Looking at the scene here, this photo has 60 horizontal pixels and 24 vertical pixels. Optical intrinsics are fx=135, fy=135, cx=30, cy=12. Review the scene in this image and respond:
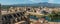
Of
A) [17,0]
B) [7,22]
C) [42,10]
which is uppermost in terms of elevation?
[17,0]

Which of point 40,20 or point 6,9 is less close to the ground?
point 6,9

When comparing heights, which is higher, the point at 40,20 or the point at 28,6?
the point at 28,6

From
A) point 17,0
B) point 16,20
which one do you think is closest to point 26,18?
point 16,20

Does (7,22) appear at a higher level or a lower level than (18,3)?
lower

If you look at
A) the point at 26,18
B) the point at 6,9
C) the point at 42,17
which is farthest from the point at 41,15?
the point at 6,9

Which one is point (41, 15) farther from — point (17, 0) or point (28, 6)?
point (17, 0)

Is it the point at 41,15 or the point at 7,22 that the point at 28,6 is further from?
the point at 7,22

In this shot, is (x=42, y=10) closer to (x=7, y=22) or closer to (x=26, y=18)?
(x=26, y=18)
